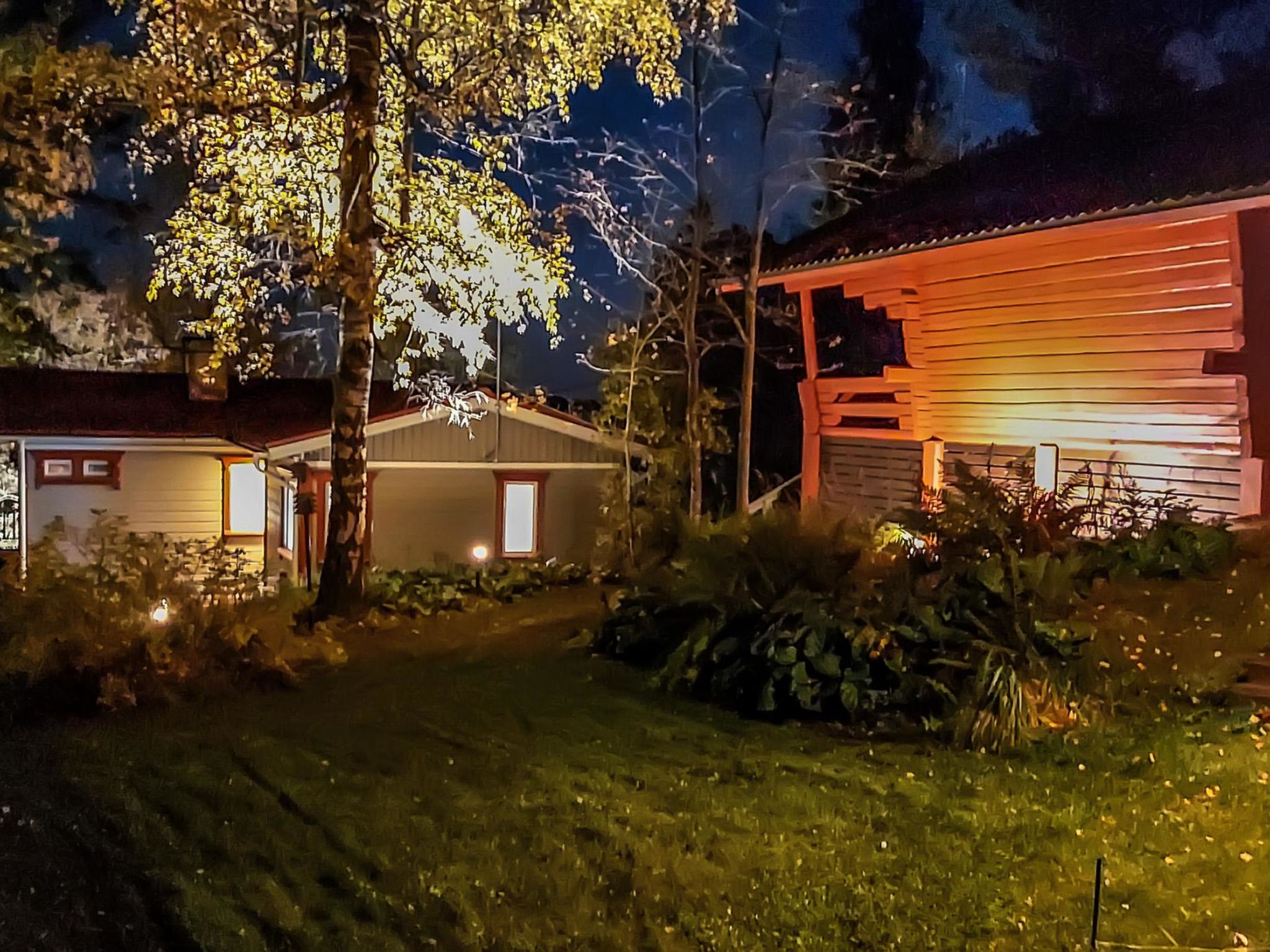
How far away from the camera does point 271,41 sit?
12164 mm

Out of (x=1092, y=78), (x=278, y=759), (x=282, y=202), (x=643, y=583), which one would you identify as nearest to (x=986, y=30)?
(x=1092, y=78)

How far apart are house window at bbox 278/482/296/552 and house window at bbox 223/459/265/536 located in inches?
65.2

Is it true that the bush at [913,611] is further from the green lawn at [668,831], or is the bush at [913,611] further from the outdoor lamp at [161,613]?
the outdoor lamp at [161,613]

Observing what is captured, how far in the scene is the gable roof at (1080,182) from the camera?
9430 mm

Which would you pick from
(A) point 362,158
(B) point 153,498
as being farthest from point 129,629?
(B) point 153,498

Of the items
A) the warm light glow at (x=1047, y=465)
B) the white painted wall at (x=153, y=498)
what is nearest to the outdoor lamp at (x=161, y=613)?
the warm light glow at (x=1047, y=465)

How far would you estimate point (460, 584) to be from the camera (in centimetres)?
1427

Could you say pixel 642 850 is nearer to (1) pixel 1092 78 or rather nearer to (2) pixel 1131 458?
(2) pixel 1131 458

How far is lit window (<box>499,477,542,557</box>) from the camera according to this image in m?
19.0

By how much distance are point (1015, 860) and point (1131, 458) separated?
721cm

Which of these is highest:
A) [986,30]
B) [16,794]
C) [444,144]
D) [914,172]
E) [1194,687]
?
[986,30]

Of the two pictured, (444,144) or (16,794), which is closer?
(16,794)

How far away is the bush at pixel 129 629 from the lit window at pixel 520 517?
364 inches

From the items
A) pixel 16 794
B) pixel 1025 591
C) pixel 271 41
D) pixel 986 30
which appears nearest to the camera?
pixel 16 794
